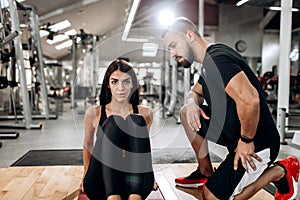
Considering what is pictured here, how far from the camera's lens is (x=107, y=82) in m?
1.53

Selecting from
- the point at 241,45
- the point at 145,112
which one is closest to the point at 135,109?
the point at 145,112

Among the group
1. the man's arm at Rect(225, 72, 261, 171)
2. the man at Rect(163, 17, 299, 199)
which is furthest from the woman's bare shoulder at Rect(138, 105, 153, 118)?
the man's arm at Rect(225, 72, 261, 171)

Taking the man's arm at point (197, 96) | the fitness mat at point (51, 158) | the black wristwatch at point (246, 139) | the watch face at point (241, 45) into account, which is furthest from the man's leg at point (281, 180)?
the watch face at point (241, 45)

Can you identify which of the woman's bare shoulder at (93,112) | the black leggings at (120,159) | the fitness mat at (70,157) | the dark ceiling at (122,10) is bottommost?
the fitness mat at (70,157)

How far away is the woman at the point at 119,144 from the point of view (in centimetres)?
137

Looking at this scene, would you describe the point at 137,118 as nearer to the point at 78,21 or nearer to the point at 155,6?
the point at 155,6

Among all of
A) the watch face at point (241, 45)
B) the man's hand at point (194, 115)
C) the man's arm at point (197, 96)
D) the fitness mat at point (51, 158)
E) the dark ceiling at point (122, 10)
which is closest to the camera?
the man's hand at point (194, 115)

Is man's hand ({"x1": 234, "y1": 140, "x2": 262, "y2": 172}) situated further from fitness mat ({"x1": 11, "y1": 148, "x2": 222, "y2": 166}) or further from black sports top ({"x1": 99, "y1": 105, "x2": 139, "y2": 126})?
fitness mat ({"x1": 11, "y1": 148, "x2": 222, "y2": 166})

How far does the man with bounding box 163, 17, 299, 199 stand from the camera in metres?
1.29

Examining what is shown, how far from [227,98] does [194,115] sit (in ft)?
0.95

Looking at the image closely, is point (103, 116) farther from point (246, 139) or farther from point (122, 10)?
point (122, 10)

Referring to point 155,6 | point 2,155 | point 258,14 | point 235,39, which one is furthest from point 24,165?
point 258,14

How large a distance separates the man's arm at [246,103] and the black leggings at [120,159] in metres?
Result: 0.43

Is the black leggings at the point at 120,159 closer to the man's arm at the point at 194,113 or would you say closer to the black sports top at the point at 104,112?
the black sports top at the point at 104,112
